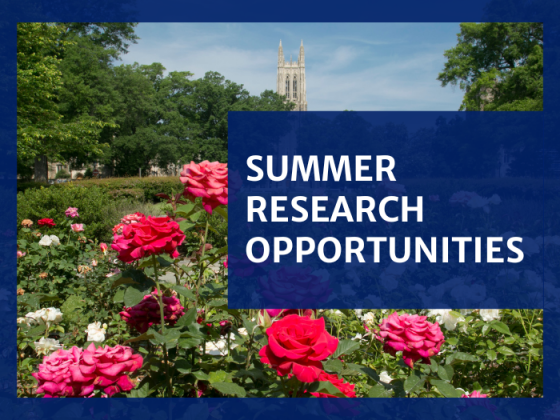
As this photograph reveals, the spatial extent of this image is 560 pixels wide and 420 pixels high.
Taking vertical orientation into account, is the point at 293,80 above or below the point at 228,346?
above

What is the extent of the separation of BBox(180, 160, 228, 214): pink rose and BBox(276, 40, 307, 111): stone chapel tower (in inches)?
3371

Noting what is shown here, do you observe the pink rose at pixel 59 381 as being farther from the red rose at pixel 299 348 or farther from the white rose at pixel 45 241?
the white rose at pixel 45 241

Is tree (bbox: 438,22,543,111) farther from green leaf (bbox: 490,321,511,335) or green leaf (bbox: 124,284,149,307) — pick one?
green leaf (bbox: 124,284,149,307)

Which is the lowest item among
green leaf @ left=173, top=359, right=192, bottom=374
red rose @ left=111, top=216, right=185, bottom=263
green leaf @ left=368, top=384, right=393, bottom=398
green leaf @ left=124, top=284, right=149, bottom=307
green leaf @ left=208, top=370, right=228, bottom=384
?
green leaf @ left=368, top=384, right=393, bottom=398

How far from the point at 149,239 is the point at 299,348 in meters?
0.49

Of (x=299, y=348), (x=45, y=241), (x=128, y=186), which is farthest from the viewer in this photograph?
(x=128, y=186)

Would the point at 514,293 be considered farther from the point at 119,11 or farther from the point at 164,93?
the point at 164,93

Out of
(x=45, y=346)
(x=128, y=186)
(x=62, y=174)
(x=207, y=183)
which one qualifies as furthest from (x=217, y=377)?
(x=62, y=174)

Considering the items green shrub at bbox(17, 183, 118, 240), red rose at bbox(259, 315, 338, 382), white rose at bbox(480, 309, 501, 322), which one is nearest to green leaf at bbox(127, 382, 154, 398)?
red rose at bbox(259, 315, 338, 382)

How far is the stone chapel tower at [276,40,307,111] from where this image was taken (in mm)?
85000

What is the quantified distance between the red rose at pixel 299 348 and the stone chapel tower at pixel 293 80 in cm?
8608

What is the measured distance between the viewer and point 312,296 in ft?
3.86

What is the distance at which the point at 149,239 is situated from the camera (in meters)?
1.14

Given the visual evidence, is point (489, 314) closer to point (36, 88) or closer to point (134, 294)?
point (134, 294)
